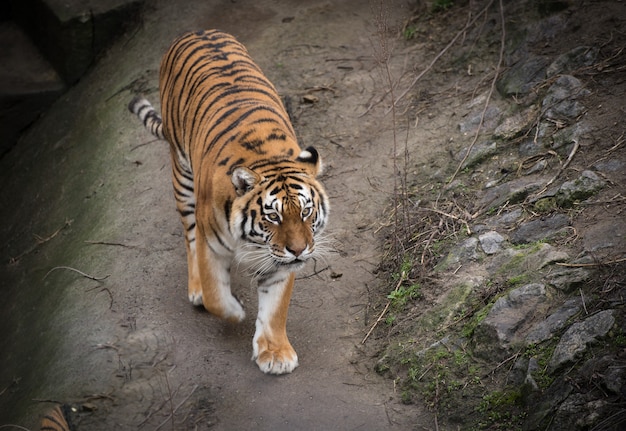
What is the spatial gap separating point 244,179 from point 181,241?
1.82m

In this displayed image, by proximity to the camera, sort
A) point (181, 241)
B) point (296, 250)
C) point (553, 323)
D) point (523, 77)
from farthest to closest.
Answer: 1. point (523, 77)
2. point (181, 241)
3. point (296, 250)
4. point (553, 323)

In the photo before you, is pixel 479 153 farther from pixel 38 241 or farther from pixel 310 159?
pixel 38 241

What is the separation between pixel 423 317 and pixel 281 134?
4.50 ft

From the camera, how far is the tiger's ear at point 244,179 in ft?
13.3

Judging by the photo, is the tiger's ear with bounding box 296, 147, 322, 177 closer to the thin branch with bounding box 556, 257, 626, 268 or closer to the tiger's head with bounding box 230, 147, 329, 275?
the tiger's head with bounding box 230, 147, 329, 275

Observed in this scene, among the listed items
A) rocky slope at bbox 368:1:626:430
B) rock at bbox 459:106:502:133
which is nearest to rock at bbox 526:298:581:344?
rocky slope at bbox 368:1:626:430

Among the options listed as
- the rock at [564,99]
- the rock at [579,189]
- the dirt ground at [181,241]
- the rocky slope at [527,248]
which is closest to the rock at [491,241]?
the rocky slope at [527,248]

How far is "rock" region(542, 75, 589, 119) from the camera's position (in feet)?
17.0

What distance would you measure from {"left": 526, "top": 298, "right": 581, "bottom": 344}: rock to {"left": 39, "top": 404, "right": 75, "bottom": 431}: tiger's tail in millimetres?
2591

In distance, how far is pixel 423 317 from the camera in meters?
4.43

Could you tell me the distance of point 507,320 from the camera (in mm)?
3955

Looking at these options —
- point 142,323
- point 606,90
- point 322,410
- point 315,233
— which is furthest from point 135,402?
point 606,90

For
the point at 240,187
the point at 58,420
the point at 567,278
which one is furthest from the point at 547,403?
the point at 58,420

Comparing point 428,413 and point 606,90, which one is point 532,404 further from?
point 606,90
